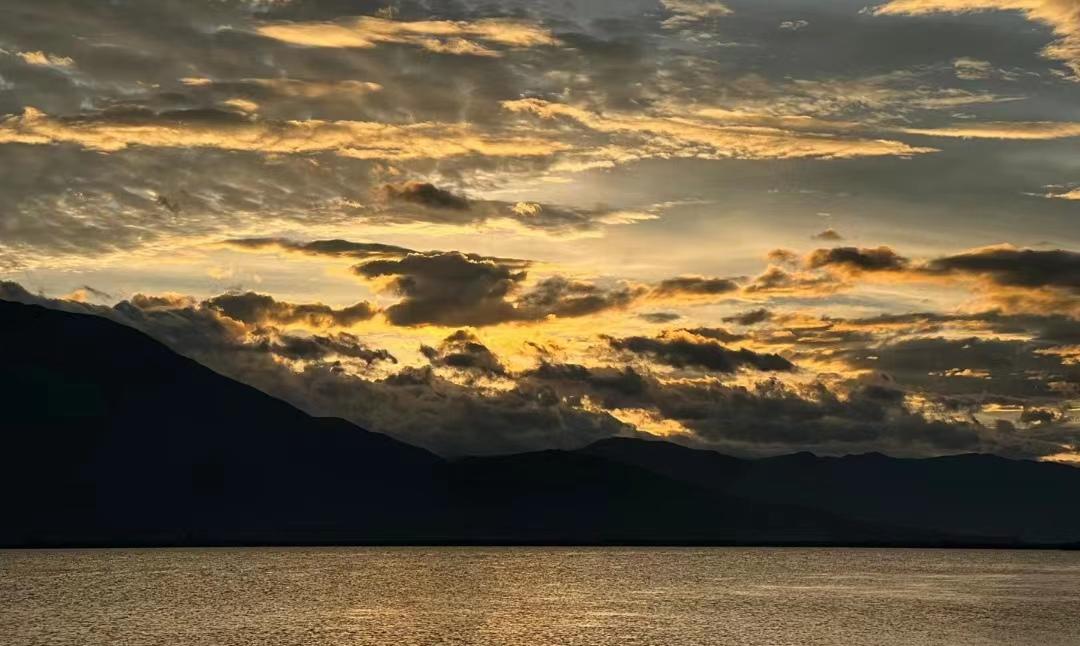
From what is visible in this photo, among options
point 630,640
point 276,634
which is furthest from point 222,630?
point 630,640

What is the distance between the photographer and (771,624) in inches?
7844

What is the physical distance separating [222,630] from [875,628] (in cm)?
8974

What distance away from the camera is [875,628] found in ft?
632

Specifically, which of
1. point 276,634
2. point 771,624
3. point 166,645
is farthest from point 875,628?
point 166,645

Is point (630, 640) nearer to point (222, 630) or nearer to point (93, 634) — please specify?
point (222, 630)

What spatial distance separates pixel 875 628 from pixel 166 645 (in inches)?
3766

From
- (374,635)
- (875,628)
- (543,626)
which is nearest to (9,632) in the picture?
(374,635)

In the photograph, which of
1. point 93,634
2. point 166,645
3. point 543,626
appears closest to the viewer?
point 166,645

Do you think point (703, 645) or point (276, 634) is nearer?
point (703, 645)

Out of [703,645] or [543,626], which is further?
[543,626]

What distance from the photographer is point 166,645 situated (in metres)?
166

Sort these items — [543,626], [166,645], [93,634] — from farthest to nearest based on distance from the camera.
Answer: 1. [543,626]
2. [93,634]
3. [166,645]

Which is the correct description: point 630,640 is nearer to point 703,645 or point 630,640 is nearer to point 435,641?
point 703,645

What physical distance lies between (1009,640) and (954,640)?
315 inches
